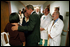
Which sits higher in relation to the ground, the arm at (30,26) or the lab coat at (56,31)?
the arm at (30,26)

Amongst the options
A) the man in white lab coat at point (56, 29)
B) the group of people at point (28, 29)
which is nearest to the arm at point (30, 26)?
the group of people at point (28, 29)

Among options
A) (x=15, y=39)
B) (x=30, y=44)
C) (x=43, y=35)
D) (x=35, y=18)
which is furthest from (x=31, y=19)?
(x=43, y=35)

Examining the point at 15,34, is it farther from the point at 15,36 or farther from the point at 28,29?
the point at 28,29

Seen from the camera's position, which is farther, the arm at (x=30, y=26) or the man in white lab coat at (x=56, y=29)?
the man in white lab coat at (x=56, y=29)

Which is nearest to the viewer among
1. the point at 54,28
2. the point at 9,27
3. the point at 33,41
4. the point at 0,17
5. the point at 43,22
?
the point at 9,27

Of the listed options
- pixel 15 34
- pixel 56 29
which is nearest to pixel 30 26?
pixel 15 34

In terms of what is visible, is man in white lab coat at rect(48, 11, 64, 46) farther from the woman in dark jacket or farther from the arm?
the woman in dark jacket

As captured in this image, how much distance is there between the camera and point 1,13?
92.1 inches

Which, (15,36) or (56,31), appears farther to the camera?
(56,31)

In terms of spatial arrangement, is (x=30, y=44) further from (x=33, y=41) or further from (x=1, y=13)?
(x=1, y=13)

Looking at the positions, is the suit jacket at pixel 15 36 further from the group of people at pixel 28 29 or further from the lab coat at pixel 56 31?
the lab coat at pixel 56 31

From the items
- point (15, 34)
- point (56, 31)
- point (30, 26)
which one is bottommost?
point (56, 31)

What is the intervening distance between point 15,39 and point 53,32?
3.21 ft

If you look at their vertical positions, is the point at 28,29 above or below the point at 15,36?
above
